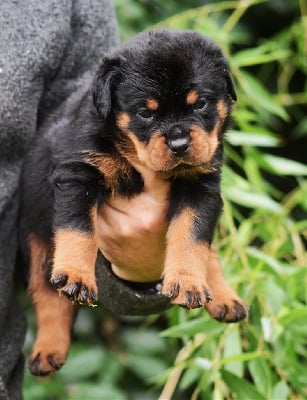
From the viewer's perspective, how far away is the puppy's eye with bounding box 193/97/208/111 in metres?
2.34

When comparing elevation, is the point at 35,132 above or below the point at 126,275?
above

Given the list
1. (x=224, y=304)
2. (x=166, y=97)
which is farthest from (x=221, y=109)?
(x=224, y=304)

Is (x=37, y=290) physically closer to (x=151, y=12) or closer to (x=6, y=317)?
(x=6, y=317)

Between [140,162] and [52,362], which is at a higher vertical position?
[140,162]

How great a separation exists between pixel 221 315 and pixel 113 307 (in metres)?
0.32

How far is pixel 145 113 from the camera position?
2.36 metres

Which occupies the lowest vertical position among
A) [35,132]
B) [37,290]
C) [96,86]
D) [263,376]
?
[263,376]

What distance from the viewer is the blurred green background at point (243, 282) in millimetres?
2770

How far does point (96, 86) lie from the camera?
2.39 metres

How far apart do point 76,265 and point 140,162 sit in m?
0.36

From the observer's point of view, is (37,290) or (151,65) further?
(37,290)

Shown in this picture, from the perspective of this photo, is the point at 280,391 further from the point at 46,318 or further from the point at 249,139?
the point at 249,139

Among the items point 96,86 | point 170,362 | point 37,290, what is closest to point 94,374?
point 170,362

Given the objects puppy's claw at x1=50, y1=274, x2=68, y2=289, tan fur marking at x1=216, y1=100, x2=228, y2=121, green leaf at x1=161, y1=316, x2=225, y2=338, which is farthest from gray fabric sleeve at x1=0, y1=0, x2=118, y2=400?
tan fur marking at x1=216, y1=100, x2=228, y2=121
